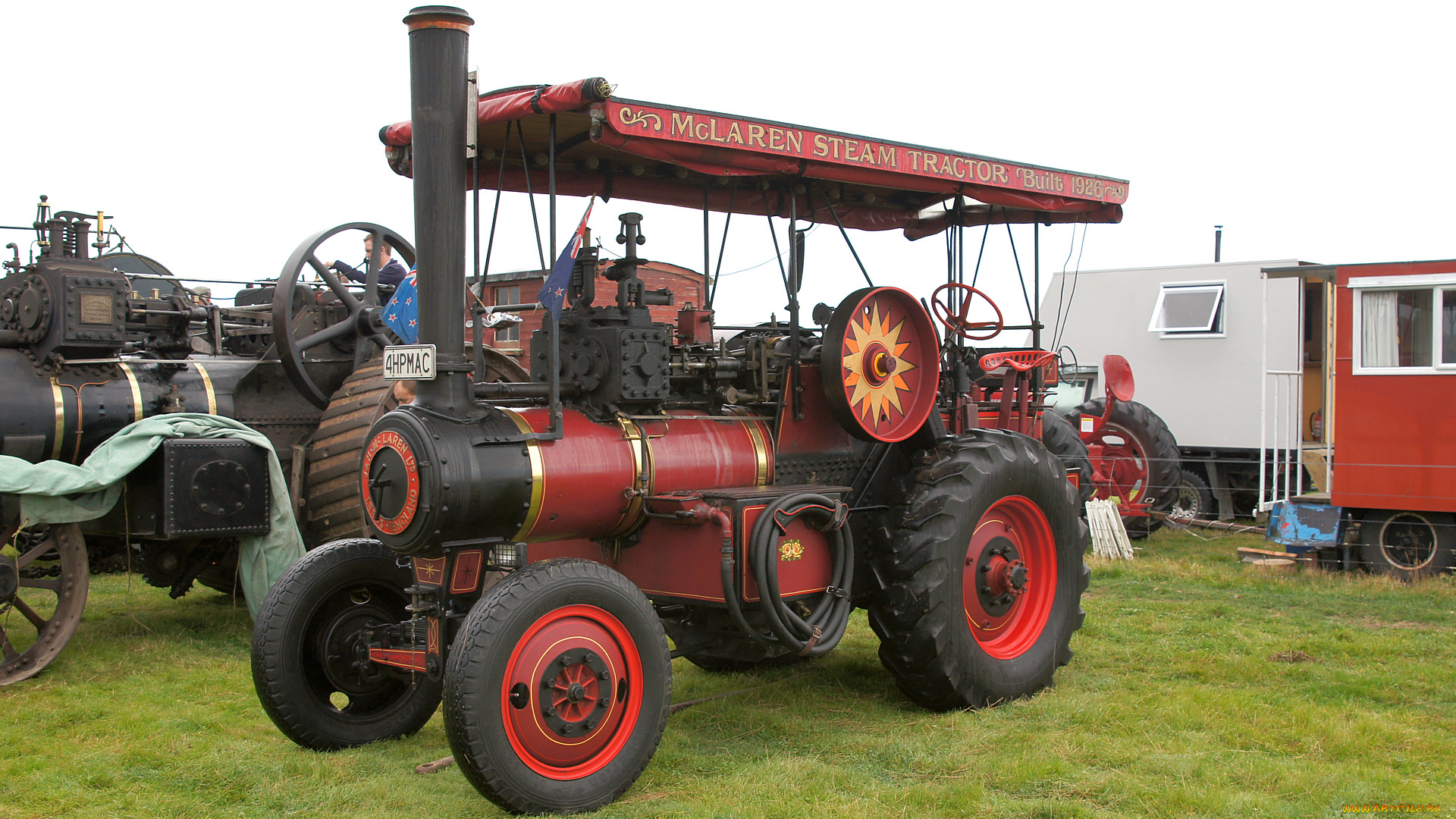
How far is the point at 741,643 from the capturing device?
4.90 metres

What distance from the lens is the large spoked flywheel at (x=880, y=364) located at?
4.95 meters

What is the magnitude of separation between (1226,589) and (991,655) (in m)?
3.70

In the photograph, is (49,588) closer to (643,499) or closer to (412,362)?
(412,362)

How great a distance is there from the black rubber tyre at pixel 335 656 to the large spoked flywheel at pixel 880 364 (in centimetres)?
194

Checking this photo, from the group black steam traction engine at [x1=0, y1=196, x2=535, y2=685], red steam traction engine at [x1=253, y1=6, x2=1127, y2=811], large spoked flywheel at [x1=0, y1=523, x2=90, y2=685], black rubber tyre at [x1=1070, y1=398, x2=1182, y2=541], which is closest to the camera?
red steam traction engine at [x1=253, y1=6, x2=1127, y2=811]

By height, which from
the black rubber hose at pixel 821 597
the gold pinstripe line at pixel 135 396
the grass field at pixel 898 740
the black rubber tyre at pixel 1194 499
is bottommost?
the grass field at pixel 898 740

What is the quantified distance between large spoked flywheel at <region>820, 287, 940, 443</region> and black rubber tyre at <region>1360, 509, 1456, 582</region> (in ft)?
17.0

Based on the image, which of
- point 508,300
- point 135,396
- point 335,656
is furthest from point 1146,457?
point 335,656

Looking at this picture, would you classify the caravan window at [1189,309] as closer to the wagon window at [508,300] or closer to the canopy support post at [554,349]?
the wagon window at [508,300]

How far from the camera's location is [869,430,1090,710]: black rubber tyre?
5000mm

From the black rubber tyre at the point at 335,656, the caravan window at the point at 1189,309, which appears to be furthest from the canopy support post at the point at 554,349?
the caravan window at the point at 1189,309

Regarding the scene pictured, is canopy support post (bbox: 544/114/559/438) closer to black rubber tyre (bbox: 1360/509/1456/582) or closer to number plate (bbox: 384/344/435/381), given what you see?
number plate (bbox: 384/344/435/381)

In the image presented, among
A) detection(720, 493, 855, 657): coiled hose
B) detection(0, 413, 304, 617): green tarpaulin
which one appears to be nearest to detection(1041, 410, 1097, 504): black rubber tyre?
detection(720, 493, 855, 657): coiled hose

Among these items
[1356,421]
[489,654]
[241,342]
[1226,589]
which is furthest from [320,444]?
[1356,421]
